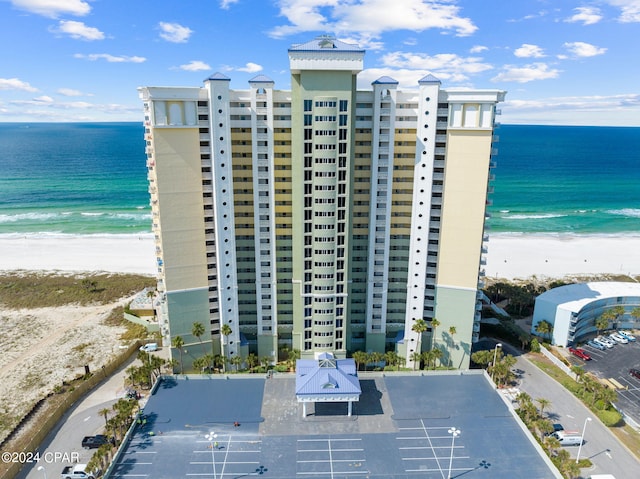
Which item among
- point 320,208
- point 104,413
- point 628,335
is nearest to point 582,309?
point 628,335

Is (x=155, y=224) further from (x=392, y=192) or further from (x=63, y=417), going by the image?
(x=392, y=192)

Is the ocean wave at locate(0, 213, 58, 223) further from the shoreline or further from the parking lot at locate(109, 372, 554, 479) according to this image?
the parking lot at locate(109, 372, 554, 479)

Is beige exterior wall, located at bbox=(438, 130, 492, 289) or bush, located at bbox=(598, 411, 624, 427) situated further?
beige exterior wall, located at bbox=(438, 130, 492, 289)

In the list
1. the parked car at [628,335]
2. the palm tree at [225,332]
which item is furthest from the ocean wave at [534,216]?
the palm tree at [225,332]

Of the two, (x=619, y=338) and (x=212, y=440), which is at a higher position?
(x=619, y=338)

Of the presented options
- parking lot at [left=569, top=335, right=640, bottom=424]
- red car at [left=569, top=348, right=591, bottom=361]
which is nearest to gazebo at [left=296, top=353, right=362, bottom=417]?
parking lot at [left=569, top=335, right=640, bottom=424]

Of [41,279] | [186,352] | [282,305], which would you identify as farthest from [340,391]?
[41,279]

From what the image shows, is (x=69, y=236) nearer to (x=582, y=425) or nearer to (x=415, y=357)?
(x=415, y=357)
